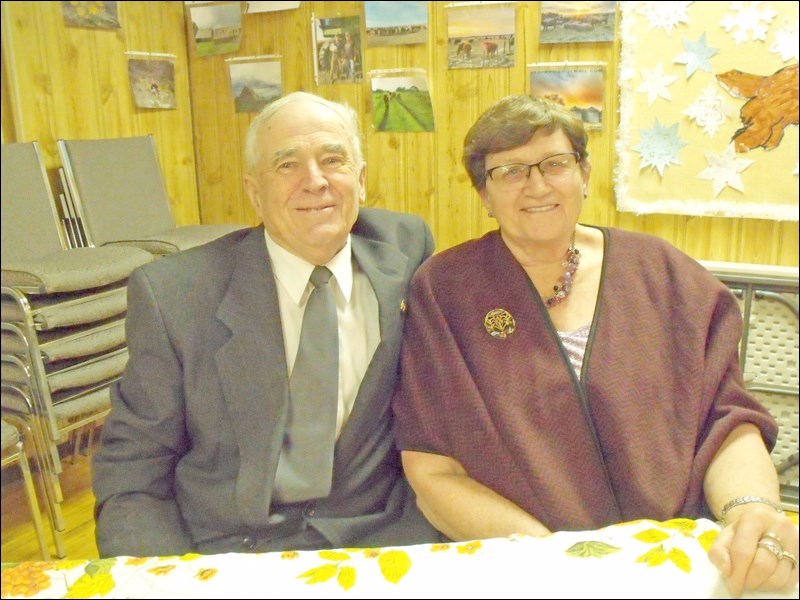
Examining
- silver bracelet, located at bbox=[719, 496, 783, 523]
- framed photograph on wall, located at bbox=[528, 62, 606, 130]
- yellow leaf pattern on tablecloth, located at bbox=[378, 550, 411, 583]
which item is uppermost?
framed photograph on wall, located at bbox=[528, 62, 606, 130]

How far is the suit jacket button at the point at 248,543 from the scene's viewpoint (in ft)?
3.00

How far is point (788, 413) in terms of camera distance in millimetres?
1604

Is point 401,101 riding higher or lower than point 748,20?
lower

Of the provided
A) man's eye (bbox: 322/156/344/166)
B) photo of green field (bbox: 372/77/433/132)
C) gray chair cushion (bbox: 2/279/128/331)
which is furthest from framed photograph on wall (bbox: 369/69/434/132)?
gray chair cushion (bbox: 2/279/128/331)

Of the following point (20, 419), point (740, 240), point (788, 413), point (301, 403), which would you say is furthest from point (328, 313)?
point (788, 413)

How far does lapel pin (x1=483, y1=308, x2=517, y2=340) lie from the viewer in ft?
3.18

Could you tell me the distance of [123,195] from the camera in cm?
89

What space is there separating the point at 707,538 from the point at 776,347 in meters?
1.05

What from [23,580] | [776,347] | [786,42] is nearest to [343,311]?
[23,580]

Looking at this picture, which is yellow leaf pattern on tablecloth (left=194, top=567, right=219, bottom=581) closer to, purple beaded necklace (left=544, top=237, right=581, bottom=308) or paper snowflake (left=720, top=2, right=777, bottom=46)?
purple beaded necklace (left=544, top=237, right=581, bottom=308)

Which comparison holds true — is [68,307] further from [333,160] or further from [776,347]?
[776,347]

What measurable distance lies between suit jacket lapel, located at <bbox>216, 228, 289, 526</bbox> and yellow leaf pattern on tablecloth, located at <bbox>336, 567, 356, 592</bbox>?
255 mm

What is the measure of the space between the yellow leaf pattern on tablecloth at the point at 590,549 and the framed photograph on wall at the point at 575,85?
64 centimetres

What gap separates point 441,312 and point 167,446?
17.2 inches
